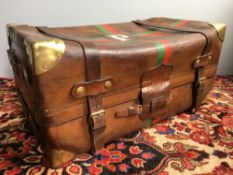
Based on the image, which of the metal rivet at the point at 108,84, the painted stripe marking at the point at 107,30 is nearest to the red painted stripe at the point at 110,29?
the painted stripe marking at the point at 107,30

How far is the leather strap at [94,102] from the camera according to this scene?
0.67 meters

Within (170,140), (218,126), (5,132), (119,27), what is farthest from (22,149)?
(218,126)

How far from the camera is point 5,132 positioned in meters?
0.93

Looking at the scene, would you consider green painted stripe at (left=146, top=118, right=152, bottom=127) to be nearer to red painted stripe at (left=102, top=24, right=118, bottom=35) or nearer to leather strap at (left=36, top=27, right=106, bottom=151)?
leather strap at (left=36, top=27, right=106, bottom=151)

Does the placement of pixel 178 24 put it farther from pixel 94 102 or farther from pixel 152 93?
pixel 94 102

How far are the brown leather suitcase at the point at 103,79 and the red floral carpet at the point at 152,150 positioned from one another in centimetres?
4

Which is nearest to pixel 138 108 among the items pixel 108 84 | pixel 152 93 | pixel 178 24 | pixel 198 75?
pixel 152 93

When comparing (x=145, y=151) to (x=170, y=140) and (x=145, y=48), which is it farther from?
(x=145, y=48)

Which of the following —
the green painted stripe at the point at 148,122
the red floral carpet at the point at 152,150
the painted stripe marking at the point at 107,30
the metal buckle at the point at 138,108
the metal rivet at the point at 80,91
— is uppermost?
the painted stripe marking at the point at 107,30

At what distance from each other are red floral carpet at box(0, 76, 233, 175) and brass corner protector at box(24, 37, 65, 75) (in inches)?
14.2

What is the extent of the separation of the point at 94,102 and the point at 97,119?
0.06 meters

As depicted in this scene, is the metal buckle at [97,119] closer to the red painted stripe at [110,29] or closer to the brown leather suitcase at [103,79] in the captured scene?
the brown leather suitcase at [103,79]

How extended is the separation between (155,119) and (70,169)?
0.41 metres

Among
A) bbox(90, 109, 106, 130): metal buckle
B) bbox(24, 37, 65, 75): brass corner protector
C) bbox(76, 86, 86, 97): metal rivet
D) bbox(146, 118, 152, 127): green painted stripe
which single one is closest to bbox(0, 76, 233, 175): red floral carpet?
bbox(146, 118, 152, 127): green painted stripe
